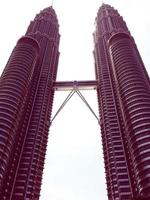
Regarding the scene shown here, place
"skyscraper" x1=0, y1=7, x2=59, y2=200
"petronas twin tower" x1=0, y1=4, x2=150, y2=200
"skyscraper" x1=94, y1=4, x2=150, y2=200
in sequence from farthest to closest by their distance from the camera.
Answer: "skyscraper" x1=0, y1=7, x2=59, y2=200 → "petronas twin tower" x1=0, y1=4, x2=150, y2=200 → "skyscraper" x1=94, y1=4, x2=150, y2=200

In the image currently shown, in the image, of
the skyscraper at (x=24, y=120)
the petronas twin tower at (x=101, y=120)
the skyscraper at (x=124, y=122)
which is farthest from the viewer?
the skyscraper at (x=24, y=120)

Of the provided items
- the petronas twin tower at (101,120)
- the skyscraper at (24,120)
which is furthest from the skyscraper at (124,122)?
the skyscraper at (24,120)

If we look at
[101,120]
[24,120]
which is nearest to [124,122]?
[101,120]

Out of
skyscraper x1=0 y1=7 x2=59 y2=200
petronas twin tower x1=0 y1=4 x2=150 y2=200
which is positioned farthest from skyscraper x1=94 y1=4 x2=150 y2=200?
skyscraper x1=0 y1=7 x2=59 y2=200

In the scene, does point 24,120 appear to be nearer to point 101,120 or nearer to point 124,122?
point 101,120

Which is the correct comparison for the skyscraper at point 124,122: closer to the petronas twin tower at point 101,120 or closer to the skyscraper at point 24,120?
the petronas twin tower at point 101,120

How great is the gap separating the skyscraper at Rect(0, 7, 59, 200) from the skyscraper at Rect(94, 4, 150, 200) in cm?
2403

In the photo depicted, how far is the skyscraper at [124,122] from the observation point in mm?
92500

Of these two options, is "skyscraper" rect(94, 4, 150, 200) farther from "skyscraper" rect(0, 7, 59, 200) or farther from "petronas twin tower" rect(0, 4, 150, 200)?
"skyscraper" rect(0, 7, 59, 200)

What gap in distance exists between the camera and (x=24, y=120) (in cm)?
12125

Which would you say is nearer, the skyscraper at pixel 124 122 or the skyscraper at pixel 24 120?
the skyscraper at pixel 124 122

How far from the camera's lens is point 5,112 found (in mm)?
102812

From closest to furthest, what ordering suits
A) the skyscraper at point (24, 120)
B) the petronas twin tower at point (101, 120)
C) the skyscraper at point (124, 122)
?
the skyscraper at point (124, 122)
the petronas twin tower at point (101, 120)
the skyscraper at point (24, 120)

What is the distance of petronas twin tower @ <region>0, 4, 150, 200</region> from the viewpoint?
95312mm
